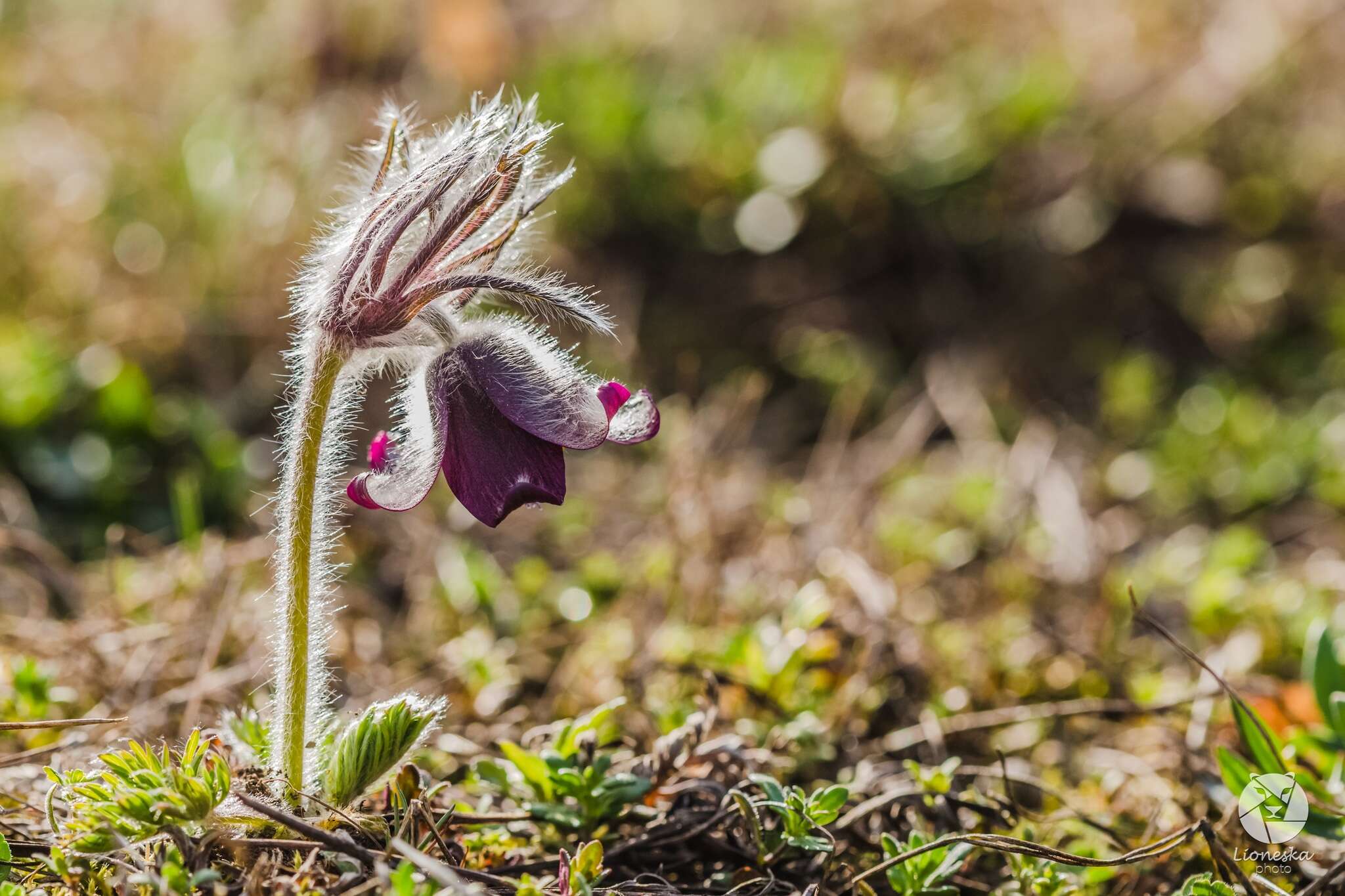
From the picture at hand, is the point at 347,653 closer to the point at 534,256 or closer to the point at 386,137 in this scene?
the point at 386,137

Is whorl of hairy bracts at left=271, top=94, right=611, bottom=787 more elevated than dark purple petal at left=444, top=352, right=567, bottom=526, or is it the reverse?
whorl of hairy bracts at left=271, top=94, right=611, bottom=787

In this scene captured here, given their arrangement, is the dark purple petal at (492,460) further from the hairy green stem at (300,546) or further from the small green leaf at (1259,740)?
the small green leaf at (1259,740)

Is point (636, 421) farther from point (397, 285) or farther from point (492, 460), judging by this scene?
point (397, 285)

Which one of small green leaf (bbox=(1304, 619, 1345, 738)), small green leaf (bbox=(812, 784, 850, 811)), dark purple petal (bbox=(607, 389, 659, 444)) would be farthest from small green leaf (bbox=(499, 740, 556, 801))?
small green leaf (bbox=(1304, 619, 1345, 738))

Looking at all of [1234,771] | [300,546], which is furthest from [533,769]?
[1234,771]

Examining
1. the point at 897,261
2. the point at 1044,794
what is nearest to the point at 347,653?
the point at 1044,794

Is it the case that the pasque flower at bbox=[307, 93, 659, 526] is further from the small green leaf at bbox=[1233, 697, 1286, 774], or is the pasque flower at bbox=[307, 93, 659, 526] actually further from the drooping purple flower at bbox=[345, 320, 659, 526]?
the small green leaf at bbox=[1233, 697, 1286, 774]
